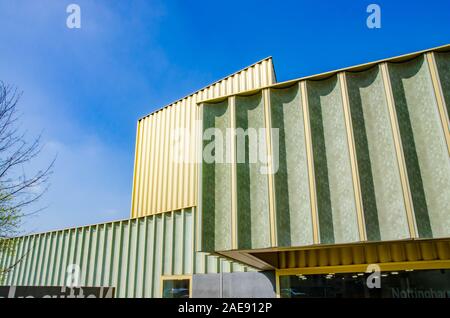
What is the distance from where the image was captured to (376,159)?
5.12 metres

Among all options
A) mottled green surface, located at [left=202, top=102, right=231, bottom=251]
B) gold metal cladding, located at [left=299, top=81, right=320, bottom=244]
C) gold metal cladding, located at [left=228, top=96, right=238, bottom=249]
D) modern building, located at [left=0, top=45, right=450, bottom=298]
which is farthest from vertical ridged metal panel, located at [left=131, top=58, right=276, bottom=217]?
gold metal cladding, located at [left=299, top=81, right=320, bottom=244]

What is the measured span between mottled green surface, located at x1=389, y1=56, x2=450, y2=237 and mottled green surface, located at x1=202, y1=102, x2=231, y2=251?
2.93 meters

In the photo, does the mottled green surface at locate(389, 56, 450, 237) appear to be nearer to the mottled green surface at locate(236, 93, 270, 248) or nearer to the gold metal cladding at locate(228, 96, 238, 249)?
the mottled green surface at locate(236, 93, 270, 248)

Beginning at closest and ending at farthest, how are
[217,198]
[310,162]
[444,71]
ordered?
[444,71]
[310,162]
[217,198]

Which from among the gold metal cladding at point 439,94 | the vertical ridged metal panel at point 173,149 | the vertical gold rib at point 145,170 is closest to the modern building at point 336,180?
the gold metal cladding at point 439,94

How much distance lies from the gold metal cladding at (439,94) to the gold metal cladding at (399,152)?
60 centimetres

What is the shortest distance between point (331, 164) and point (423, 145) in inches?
53.5

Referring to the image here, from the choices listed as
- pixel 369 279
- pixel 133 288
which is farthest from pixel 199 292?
pixel 369 279

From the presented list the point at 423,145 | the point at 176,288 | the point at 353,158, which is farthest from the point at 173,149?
the point at 423,145

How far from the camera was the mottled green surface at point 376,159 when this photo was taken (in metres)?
→ 4.83

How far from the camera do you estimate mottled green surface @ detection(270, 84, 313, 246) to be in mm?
5324

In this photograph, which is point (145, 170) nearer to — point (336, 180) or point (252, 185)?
point (252, 185)
